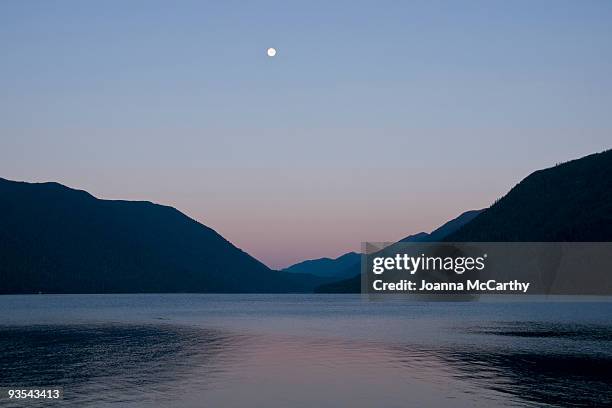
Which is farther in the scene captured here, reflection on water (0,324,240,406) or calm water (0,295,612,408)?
reflection on water (0,324,240,406)

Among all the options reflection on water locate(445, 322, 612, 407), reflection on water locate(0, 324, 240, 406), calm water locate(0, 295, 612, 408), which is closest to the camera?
calm water locate(0, 295, 612, 408)

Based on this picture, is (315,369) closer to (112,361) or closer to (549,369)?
(112,361)

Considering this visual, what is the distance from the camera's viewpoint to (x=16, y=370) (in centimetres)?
7062

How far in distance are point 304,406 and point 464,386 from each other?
54.1 ft

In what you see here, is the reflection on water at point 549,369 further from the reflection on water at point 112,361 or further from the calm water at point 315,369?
the reflection on water at point 112,361

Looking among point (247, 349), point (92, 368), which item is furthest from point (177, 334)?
point (92, 368)

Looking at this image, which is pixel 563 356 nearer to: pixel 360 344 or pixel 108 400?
pixel 360 344

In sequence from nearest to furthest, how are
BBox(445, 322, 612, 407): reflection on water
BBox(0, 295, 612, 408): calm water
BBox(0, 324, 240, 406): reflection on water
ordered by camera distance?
BBox(0, 295, 612, 408): calm water → BBox(445, 322, 612, 407): reflection on water → BBox(0, 324, 240, 406): reflection on water

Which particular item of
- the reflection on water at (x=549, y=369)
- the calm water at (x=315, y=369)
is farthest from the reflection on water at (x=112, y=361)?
the reflection on water at (x=549, y=369)

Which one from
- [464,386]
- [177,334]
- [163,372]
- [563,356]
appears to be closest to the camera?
[464,386]

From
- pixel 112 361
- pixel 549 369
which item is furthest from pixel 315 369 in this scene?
pixel 549 369

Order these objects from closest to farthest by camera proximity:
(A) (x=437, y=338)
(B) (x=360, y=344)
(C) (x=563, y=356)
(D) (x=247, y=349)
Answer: (C) (x=563, y=356) → (D) (x=247, y=349) → (B) (x=360, y=344) → (A) (x=437, y=338)

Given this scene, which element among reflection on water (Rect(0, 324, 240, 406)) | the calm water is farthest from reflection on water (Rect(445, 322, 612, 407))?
reflection on water (Rect(0, 324, 240, 406))

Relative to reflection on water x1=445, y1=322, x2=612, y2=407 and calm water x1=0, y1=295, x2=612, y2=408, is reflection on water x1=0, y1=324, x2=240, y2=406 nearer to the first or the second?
calm water x1=0, y1=295, x2=612, y2=408
